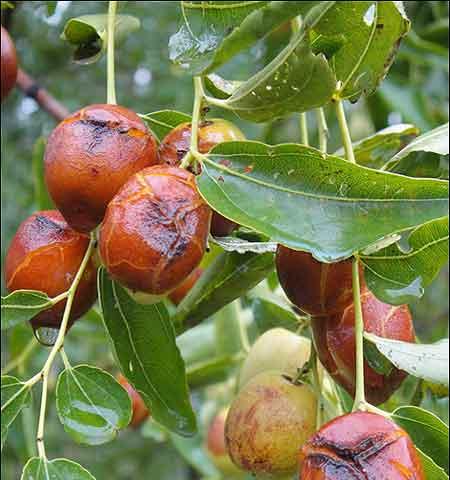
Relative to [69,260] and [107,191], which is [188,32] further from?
[69,260]

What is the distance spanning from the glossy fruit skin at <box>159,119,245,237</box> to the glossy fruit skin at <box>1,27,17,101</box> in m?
0.64

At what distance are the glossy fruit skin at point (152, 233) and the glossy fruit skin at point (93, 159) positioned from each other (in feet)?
0.20

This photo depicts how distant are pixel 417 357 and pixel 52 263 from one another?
1.55ft

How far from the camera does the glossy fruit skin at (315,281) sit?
1096 mm

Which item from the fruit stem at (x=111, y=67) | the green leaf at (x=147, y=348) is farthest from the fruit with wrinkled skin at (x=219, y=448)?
the fruit stem at (x=111, y=67)

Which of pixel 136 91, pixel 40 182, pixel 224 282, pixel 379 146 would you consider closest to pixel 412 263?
pixel 224 282

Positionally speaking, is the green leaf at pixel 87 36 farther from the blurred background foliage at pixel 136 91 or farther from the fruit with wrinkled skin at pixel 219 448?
the fruit with wrinkled skin at pixel 219 448

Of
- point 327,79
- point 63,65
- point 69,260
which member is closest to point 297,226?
point 327,79

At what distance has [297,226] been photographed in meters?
1.00

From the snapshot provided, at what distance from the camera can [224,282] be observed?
53.6 inches

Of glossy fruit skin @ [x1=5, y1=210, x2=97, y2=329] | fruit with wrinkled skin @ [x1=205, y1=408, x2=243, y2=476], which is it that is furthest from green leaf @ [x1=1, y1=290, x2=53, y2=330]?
fruit with wrinkled skin @ [x1=205, y1=408, x2=243, y2=476]

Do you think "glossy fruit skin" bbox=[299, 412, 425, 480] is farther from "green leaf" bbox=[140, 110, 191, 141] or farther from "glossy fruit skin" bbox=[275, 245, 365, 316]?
"green leaf" bbox=[140, 110, 191, 141]

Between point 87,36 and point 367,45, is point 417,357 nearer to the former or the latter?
point 367,45

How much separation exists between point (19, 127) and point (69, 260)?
1645 millimetres
